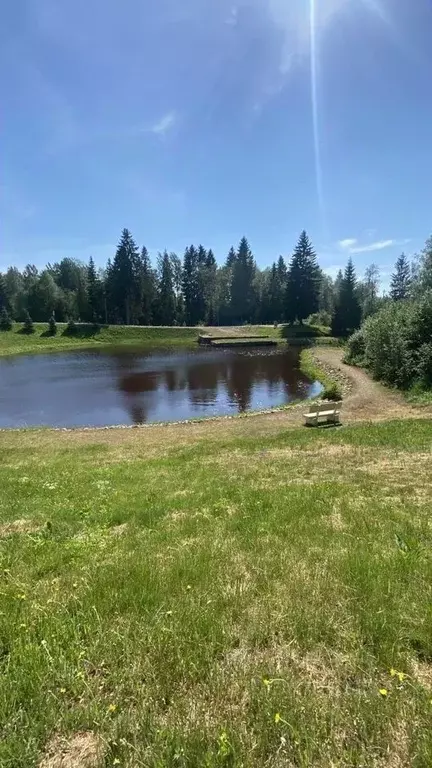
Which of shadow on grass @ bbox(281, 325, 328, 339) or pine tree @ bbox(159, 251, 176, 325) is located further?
pine tree @ bbox(159, 251, 176, 325)

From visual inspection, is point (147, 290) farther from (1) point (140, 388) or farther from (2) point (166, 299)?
(1) point (140, 388)

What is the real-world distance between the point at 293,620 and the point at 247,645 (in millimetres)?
441

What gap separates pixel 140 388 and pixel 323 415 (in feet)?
53.5

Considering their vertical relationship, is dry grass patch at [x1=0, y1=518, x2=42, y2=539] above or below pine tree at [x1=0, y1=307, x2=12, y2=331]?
below

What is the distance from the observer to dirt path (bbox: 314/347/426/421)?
684 inches

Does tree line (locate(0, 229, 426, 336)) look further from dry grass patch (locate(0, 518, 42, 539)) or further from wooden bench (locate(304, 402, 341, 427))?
dry grass patch (locate(0, 518, 42, 539))

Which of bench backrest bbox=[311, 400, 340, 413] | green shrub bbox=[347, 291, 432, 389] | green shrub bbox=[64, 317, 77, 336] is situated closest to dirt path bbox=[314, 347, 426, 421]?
green shrub bbox=[347, 291, 432, 389]

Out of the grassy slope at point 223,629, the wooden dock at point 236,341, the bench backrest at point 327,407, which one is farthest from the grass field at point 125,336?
the grassy slope at point 223,629

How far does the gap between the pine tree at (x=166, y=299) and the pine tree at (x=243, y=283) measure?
532 inches

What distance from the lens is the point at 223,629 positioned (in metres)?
3.04

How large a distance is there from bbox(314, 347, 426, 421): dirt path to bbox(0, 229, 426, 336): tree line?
42.0m

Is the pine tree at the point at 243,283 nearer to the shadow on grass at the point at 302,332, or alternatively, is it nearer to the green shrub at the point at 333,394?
the shadow on grass at the point at 302,332

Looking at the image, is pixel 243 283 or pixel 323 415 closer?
pixel 323 415

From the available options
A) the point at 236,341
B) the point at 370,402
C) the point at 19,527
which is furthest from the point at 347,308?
the point at 19,527
